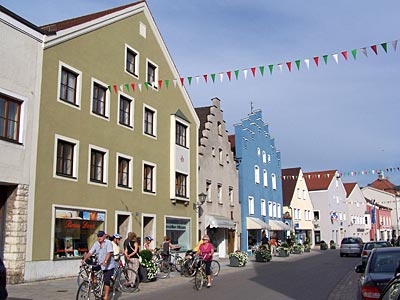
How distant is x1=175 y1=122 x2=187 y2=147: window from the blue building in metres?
11.0

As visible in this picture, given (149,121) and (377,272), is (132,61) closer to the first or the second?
(149,121)

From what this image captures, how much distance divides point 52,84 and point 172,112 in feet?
34.2

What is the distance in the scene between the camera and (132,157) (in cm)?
2364

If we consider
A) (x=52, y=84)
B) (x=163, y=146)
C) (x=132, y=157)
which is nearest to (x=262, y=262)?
(x=163, y=146)

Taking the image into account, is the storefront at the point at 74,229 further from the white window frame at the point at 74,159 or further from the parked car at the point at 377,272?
the parked car at the point at 377,272

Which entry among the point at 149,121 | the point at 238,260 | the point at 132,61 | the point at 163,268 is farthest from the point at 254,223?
the point at 163,268

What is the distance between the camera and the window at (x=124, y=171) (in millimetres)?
22641

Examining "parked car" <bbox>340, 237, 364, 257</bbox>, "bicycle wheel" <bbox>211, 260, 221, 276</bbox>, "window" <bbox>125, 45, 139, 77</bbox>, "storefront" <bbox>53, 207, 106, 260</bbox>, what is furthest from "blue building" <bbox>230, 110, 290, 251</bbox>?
"storefront" <bbox>53, 207, 106, 260</bbox>

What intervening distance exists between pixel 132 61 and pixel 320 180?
160ft

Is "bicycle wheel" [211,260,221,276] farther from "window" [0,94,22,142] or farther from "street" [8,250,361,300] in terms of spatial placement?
"window" [0,94,22,142]

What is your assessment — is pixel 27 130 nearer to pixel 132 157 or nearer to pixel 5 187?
pixel 5 187

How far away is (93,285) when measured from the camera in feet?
38.2

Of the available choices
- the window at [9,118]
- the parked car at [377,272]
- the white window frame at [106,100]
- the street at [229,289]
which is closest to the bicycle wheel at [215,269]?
the street at [229,289]

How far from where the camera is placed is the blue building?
39.6 metres
